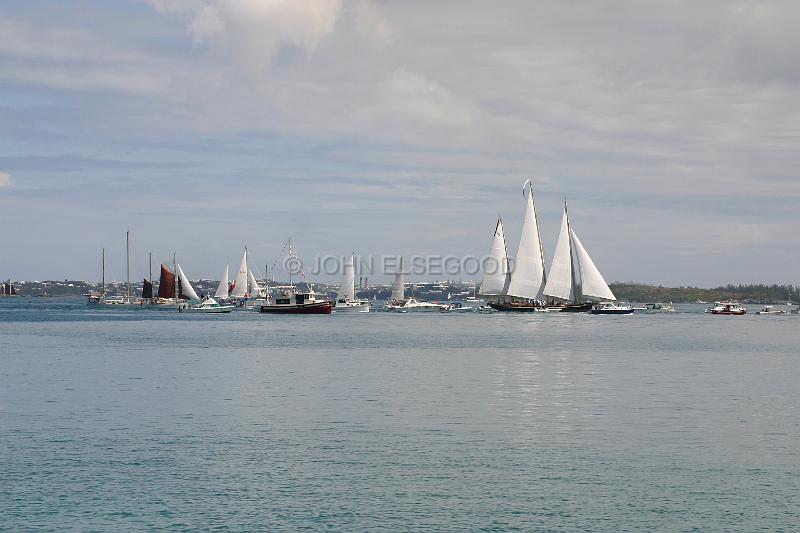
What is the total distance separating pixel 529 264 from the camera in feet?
589

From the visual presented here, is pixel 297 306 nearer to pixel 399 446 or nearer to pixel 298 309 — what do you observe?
pixel 298 309

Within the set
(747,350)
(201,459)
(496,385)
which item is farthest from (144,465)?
(747,350)

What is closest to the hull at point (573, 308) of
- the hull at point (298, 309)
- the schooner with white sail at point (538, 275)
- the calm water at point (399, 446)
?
the schooner with white sail at point (538, 275)

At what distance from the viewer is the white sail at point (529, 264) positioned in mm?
177875

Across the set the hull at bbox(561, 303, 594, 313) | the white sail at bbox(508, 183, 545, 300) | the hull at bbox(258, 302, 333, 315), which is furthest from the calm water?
the hull at bbox(258, 302, 333, 315)

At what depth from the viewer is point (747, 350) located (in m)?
93.1

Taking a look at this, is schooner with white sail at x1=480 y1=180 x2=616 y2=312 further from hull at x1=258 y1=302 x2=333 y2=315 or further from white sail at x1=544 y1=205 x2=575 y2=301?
hull at x1=258 y1=302 x2=333 y2=315

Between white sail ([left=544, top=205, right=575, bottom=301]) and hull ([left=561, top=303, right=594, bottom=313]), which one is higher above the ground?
white sail ([left=544, top=205, right=575, bottom=301])

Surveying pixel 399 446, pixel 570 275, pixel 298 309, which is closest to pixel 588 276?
pixel 570 275

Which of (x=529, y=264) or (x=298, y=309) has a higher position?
(x=529, y=264)

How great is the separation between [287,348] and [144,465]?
5925 cm

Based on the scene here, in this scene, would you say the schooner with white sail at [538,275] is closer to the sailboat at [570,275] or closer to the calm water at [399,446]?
the sailboat at [570,275]

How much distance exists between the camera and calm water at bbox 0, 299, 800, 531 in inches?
1037

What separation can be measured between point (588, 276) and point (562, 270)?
671cm
